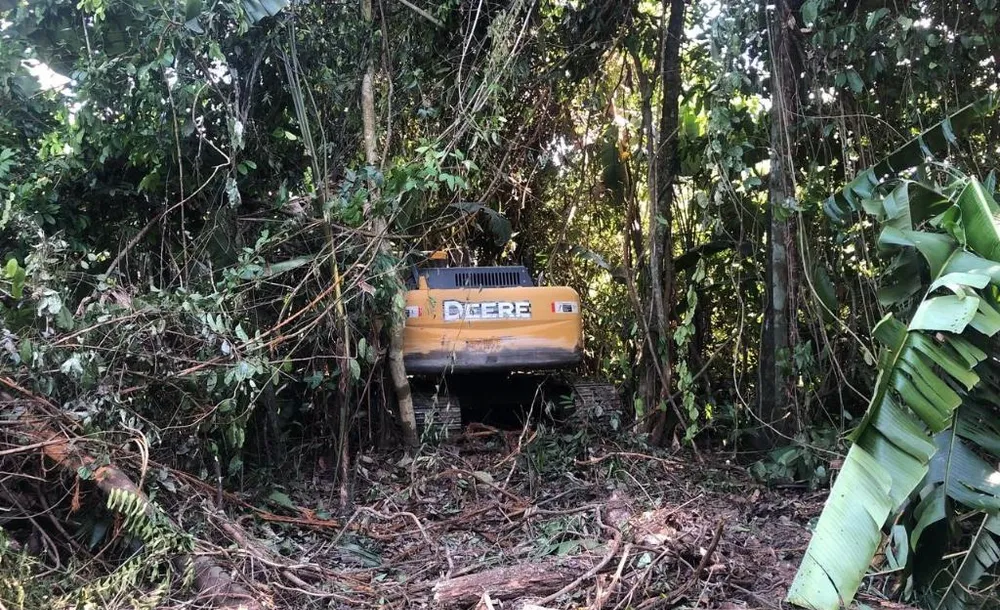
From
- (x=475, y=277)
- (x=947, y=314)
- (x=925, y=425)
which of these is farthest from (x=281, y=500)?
(x=947, y=314)

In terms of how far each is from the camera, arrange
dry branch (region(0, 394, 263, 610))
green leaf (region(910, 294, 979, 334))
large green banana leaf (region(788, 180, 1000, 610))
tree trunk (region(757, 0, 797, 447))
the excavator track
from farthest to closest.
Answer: the excavator track → tree trunk (region(757, 0, 797, 447)) → dry branch (region(0, 394, 263, 610)) → green leaf (region(910, 294, 979, 334)) → large green banana leaf (region(788, 180, 1000, 610))

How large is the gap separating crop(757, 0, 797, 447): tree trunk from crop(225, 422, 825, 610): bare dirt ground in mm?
655

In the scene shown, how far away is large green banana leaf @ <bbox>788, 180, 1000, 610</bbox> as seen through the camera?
2564mm

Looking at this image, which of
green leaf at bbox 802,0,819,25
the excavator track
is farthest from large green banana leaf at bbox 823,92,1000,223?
the excavator track

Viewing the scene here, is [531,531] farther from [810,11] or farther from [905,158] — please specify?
[810,11]

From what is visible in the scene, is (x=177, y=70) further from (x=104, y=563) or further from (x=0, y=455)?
(x=104, y=563)

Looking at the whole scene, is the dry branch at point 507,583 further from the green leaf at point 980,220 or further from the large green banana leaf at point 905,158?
the large green banana leaf at point 905,158

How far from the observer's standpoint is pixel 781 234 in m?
5.23

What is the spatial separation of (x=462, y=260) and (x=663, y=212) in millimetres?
1981

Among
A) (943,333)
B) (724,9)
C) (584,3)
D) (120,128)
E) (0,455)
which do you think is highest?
(584,3)

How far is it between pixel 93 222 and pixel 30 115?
817 millimetres

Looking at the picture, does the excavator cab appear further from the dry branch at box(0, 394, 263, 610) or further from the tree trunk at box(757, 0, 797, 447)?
the dry branch at box(0, 394, 263, 610)

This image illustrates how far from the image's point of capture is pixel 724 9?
5.11m

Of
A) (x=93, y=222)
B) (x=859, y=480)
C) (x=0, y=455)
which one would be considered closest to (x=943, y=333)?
(x=859, y=480)
